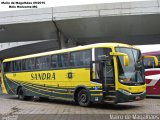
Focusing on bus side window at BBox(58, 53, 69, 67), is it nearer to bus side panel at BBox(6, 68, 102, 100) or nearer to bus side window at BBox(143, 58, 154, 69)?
bus side panel at BBox(6, 68, 102, 100)

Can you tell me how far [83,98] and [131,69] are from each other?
2.85m

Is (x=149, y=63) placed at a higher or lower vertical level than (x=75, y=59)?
lower

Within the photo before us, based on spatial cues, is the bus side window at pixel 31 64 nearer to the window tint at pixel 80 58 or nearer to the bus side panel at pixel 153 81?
the window tint at pixel 80 58

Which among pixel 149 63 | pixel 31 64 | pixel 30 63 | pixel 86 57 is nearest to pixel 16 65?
pixel 30 63

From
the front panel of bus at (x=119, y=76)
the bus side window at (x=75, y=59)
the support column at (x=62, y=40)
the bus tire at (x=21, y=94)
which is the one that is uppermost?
the support column at (x=62, y=40)

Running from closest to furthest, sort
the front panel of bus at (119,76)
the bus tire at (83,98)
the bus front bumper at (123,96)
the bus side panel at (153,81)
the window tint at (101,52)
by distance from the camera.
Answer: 1. the bus front bumper at (123,96)
2. the front panel of bus at (119,76)
3. the window tint at (101,52)
4. the bus tire at (83,98)
5. the bus side panel at (153,81)

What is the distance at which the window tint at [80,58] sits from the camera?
16047 mm

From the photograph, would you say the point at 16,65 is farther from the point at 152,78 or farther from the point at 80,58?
the point at 152,78

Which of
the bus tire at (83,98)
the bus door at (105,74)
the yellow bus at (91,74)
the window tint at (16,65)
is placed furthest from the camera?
the window tint at (16,65)

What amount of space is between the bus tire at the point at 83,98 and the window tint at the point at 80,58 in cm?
127

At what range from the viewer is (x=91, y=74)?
15.8 metres

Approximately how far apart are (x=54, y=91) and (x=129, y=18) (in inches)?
392

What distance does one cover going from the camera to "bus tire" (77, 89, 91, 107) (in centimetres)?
1609

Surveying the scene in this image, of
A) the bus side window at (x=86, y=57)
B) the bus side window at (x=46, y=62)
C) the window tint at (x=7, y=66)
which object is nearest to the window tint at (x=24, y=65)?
the window tint at (x=7, y=66)
